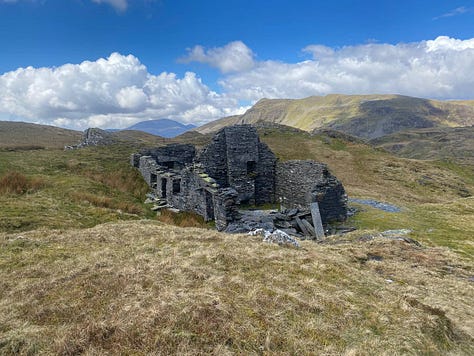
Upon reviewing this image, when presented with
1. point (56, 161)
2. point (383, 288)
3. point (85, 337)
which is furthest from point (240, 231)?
point (56, 161)

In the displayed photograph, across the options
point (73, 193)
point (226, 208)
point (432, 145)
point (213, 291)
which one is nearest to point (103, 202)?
point (73, 193)

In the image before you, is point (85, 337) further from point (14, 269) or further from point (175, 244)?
point (175, 244)

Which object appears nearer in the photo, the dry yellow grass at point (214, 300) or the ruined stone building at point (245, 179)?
the dry yellow grass at point (214, 300)

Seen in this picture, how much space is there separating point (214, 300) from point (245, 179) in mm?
18415

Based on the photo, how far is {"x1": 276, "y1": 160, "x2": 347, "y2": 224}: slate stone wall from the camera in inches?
802

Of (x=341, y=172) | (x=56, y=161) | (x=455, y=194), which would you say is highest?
(x=56, y=161)

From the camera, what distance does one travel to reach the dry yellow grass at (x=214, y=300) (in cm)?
601

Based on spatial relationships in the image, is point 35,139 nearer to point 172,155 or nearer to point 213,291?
point 172,155

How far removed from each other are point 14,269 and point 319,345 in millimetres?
8710

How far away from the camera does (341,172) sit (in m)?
52.2

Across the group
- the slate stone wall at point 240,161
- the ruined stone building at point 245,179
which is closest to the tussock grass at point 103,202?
the ruined stone building at point 245,179

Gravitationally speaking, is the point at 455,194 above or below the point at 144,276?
below

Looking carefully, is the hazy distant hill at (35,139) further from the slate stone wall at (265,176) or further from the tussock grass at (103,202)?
the slate stone wall at (265,176)

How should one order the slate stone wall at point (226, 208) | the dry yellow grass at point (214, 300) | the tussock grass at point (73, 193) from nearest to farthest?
the dry yellow grass at point (214, 300) → the tussock grass at point (73, 193) → the slate stone wall at point (226, 208)
